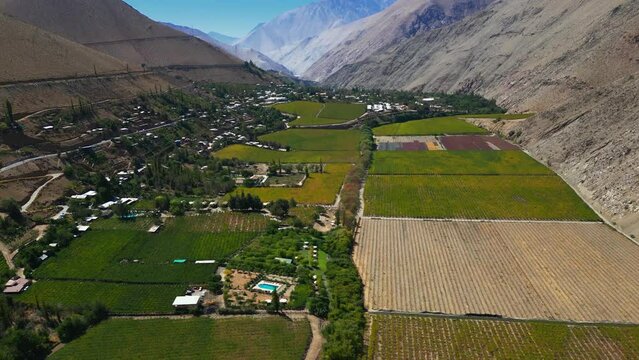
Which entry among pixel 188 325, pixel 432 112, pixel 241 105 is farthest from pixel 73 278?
pixel 432 112

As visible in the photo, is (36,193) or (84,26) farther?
(84,26)

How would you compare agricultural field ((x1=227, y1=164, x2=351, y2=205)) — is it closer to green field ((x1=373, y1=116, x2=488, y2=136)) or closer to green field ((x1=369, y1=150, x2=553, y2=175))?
green field ((x1=369, y1=150, x2=553, y2=175))

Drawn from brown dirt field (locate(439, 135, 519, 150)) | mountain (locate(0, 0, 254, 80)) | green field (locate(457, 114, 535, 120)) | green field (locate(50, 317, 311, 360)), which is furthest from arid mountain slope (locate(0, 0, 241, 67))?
green field (locate(50, 317, 311, 360))

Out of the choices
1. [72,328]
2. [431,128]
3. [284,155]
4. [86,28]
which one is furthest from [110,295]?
[86,28]

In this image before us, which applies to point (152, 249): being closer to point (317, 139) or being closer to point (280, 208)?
point (280, 208)

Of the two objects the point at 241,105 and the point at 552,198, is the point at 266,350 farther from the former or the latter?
the point at 241,105

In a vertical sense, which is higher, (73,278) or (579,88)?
(579,88)
